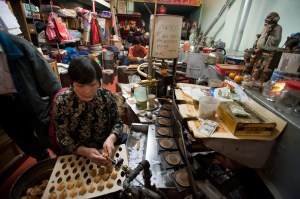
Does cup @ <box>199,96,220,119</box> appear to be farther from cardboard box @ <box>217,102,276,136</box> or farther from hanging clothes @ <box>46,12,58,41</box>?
hanging clothes @ <box>46,12,58,41</box>

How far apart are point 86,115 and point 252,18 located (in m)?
3.79

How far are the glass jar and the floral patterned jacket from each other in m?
1.18

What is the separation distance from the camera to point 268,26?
74.8 inches

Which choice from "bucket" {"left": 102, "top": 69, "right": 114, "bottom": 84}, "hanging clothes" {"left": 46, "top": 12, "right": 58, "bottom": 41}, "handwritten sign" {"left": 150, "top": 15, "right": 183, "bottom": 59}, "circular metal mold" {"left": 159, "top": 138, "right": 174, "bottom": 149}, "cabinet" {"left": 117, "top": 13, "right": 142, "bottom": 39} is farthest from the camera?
"cabinet" {"left": 117, "top": 13, "right": 142, "bottom": 39}

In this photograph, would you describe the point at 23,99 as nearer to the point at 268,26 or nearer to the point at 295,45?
the point at 295,45

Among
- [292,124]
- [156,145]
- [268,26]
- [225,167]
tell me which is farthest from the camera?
[268,26]

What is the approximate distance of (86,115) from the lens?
117cm

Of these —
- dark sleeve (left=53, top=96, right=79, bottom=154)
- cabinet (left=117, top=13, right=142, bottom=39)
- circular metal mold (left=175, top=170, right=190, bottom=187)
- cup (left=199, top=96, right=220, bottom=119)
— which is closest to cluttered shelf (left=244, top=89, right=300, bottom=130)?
cup (left=199, top=96, right=220, bottom=119)

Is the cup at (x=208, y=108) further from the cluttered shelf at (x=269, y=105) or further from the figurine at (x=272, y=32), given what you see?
the figurine at (x=272, y=32)

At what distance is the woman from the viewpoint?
979 mm

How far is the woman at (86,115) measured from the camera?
0.98 m

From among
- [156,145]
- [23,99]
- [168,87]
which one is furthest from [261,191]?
[23,99]

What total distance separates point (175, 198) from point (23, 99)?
1.64m

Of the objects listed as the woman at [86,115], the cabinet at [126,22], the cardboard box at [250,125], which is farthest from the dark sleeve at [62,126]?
the cabinet at [126,22]
